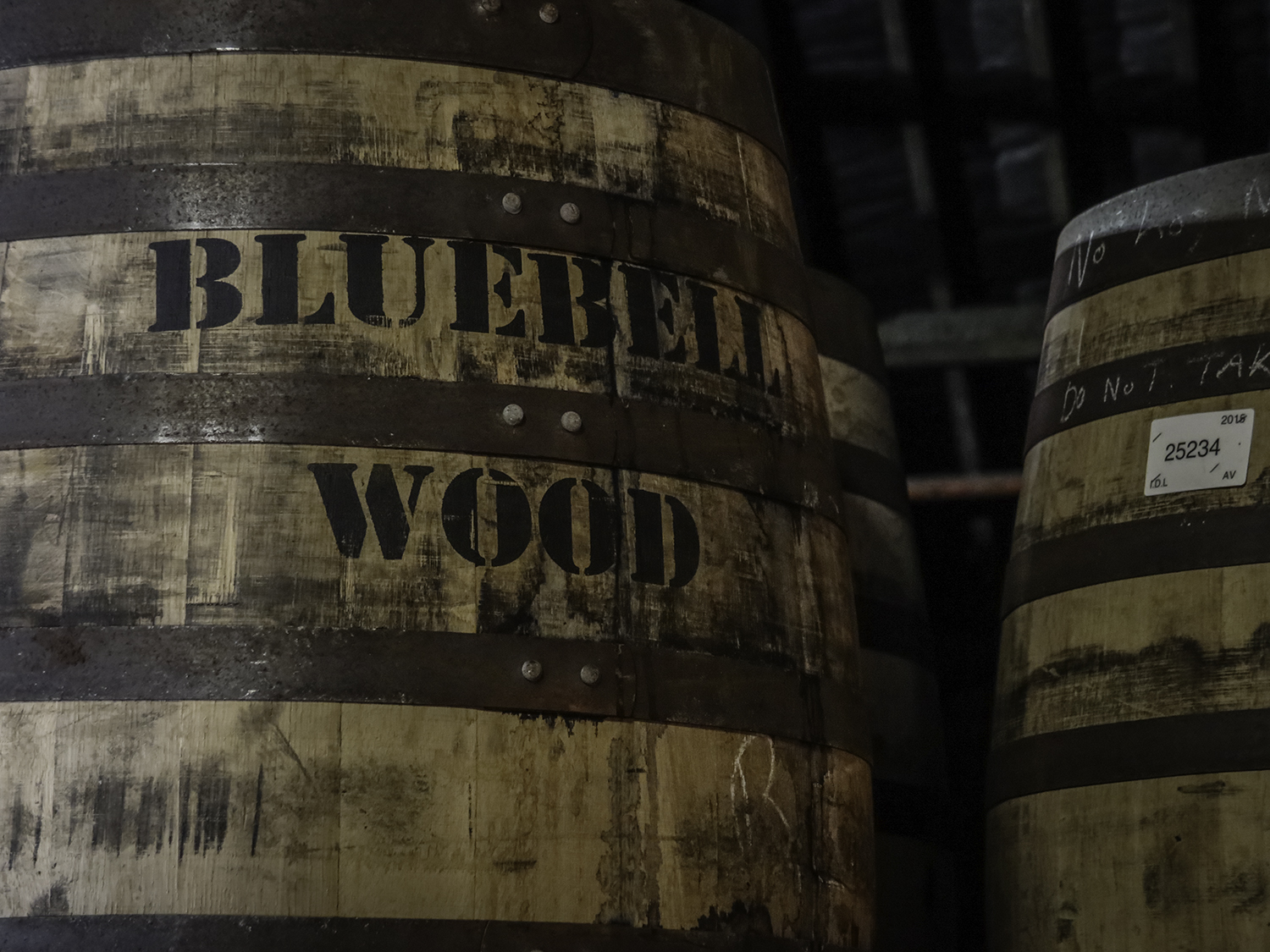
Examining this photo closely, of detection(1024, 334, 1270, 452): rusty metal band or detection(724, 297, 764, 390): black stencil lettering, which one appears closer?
detection(724, 297, 764, 390): black stencil lettering

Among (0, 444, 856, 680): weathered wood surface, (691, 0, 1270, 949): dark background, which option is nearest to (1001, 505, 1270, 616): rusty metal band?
(0, 444, 856, 680): weathered wood surface

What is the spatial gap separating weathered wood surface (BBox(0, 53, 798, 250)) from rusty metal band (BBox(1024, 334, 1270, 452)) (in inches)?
53.7

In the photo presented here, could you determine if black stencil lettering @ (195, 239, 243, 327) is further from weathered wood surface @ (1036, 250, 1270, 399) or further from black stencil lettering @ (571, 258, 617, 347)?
weathered wood surface @ (1036, 250, 1270, 399)

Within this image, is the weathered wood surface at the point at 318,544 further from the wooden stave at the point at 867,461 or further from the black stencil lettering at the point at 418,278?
the wooden stave at the point at 867,461

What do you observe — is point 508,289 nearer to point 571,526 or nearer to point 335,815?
point 571,526

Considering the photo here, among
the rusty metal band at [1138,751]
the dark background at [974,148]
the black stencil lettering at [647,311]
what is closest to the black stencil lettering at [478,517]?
the black stencil lettering at [647,311]

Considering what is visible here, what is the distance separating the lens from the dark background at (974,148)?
8.40 metres

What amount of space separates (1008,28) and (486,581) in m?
6.80

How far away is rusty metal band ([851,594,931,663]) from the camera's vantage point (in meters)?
4.66

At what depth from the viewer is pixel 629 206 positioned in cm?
305

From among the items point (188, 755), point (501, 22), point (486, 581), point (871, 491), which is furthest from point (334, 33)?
point (871, 491)

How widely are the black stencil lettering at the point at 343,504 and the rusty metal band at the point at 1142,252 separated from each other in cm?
200

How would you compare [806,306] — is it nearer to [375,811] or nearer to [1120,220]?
[1120,220]

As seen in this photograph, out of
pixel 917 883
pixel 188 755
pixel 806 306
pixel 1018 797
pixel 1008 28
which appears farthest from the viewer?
pixel 1008 28
